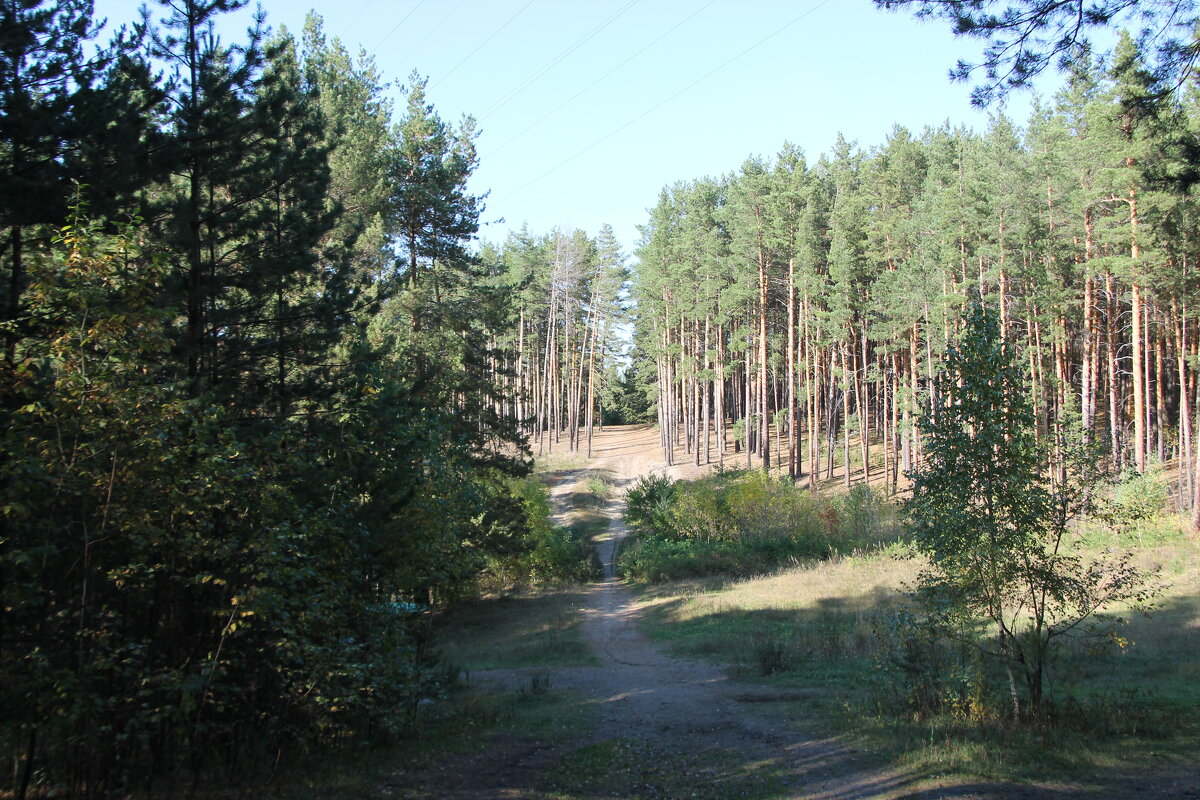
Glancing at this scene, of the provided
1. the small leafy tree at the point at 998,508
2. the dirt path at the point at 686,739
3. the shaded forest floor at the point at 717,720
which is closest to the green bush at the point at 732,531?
the shaded forest floor at the point at 717,720

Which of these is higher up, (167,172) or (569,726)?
(167,172)

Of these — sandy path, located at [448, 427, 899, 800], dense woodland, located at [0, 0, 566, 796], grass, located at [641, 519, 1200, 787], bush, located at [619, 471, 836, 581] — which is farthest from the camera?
bush, located at [619, 471, 836, 581]

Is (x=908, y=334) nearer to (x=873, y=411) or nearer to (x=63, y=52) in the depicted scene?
(x=873, y=411)

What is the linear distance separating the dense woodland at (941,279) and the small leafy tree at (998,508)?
52.6ft

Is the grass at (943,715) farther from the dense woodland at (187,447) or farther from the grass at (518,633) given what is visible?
the dense woodland at (187,447)

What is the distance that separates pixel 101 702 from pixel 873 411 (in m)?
57.2

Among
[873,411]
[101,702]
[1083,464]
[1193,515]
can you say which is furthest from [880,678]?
[873,411]

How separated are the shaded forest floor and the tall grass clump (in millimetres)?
5374

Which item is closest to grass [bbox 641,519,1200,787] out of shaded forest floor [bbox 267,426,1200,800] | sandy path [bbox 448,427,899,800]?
shaded forest floor [bbox 267,426,1200,800]

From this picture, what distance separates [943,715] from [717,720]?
3.35m

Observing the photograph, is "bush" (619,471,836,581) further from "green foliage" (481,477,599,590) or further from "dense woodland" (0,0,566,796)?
"dense woodland" (0,0,566,796)

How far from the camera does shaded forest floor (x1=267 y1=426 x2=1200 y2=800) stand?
8836 millimetres

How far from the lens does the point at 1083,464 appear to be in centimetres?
1087

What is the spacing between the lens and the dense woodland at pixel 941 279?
29141 mm
